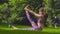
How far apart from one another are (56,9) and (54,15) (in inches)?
33.1

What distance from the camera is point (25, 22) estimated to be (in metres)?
31.2

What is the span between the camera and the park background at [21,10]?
29594 millimetres

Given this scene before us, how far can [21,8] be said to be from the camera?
31047 millimetres

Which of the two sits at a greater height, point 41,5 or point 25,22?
point 41,5

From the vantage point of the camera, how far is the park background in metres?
29.6

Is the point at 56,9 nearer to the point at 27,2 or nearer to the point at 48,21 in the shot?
the point at 48,21

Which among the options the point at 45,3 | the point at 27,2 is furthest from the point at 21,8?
the point at 45,3

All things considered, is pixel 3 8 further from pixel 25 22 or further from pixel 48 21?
pixel 48 21

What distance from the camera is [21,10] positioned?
102ft

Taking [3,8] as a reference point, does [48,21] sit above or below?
below

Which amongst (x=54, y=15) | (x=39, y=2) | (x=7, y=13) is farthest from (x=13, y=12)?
(x=54, y=15)

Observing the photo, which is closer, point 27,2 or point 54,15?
point 54,15

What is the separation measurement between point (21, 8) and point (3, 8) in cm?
259

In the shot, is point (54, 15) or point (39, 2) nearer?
point (54, 15)
